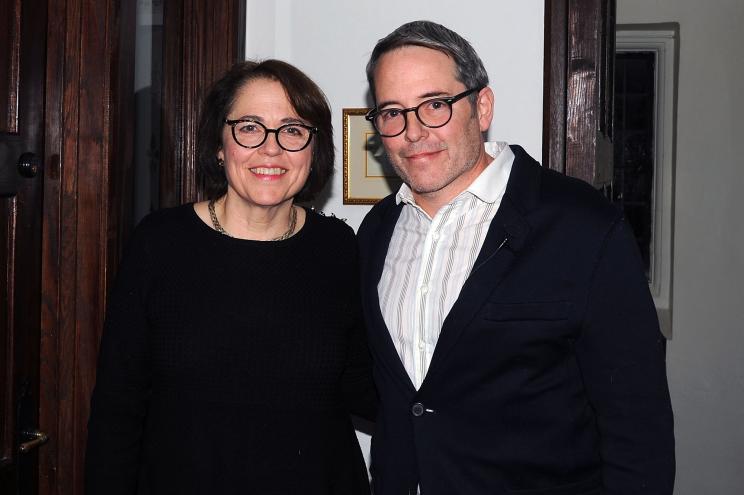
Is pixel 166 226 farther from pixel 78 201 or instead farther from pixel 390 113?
pixel 390 113

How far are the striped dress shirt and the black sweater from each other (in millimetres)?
177

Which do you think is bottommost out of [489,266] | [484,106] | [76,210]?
[489,266]

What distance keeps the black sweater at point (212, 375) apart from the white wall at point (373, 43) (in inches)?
34.6

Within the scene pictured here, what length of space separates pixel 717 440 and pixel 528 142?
2851 millimetres

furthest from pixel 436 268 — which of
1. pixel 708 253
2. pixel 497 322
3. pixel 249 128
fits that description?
pixel 708 253

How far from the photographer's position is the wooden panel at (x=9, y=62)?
4.72ft

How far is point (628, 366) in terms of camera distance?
1371 millimetres

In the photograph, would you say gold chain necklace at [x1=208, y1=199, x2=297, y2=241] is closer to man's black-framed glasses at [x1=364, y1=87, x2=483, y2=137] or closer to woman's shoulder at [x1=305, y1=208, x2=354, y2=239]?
woman's shoulder at [x1=305, y1=208, x2=354, y2=239]

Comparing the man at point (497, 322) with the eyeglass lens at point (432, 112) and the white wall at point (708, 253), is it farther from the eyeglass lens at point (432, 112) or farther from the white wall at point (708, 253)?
→ the white wall at point (708, 253)

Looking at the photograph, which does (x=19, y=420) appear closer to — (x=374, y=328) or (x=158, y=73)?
(x=374, y=328)

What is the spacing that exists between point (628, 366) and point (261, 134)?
0.92m

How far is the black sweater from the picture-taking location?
1.56m

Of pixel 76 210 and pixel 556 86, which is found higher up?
pixel 556 86

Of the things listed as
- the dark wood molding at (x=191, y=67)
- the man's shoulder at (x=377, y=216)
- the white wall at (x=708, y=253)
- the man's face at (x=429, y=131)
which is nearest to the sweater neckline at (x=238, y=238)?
the man's shoulder at (x=377, y=216)
